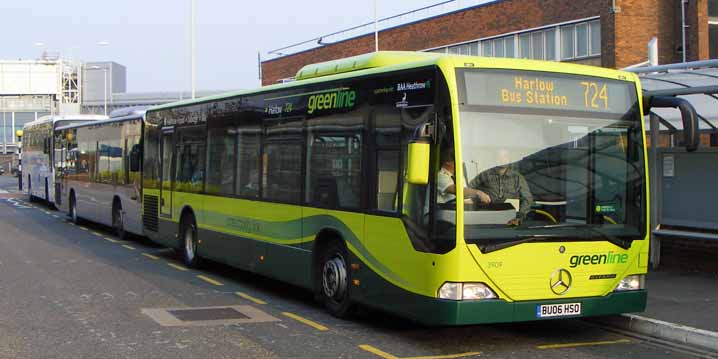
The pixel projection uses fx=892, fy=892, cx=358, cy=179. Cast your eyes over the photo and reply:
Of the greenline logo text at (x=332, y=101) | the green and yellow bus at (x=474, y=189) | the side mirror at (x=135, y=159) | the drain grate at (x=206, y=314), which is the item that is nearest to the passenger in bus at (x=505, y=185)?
the green and yellow bus at (x=474, y=189)

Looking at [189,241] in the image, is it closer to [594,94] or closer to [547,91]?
[547,91]

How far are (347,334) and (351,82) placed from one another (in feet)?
9.34

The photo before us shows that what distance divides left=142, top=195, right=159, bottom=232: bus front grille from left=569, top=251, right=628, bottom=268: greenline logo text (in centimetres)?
1035

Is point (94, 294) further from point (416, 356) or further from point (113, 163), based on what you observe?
point (113, 163)

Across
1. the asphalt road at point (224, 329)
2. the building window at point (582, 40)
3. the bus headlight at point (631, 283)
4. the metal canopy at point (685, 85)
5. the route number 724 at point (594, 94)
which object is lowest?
the asphalt road at point (224, 329)

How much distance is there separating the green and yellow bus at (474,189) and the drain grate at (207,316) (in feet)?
2.60

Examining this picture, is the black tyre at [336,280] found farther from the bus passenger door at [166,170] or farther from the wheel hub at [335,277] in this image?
the bus passenger door at [166,170]

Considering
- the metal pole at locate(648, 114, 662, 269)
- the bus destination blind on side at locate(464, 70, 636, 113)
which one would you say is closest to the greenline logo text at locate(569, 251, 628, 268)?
the bus destination blind on side at locate(464, 70, 636, 113)

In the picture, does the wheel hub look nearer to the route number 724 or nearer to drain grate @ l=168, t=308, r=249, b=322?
drain grate @ l=168, t=308, r=249, b=322

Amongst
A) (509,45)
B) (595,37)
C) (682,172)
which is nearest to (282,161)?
(682,172)

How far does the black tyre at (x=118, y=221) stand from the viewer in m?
20.7

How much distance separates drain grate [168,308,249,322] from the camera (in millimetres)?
10348

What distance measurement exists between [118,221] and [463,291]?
14503mm

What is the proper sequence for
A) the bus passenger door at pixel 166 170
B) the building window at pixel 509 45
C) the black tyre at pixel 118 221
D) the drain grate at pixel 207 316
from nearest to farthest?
the drain grate at pixel 207 316 → the bus passenger door at pixel 166 170 → the black tyre at pixel 118 221 → the building window at pixel 509 45
